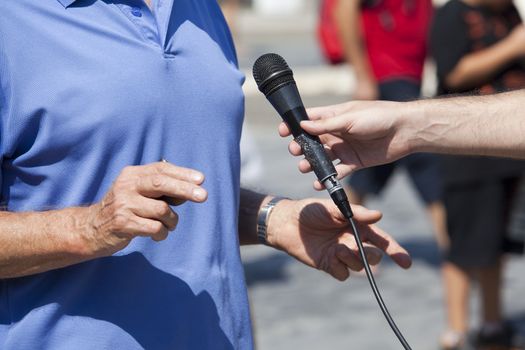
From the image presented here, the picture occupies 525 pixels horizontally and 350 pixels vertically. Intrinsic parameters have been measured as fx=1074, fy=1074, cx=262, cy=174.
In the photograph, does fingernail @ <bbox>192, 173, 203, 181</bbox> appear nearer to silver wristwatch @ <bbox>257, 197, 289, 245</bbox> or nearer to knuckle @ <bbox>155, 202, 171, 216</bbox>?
knuckle @ <bbox>155, 202, 171, 216</bbox>

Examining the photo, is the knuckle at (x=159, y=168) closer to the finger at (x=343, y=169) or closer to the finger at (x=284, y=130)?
the finger at (x=284, y=130)

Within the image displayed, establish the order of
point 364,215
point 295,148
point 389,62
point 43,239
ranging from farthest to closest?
point 389,62 < point 364,215 < point 295,148 < point 43,239

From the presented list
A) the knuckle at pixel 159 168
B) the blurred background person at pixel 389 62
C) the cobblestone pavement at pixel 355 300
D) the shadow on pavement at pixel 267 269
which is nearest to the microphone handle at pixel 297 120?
the knuckle at pixel 159 168

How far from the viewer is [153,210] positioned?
6.17ft

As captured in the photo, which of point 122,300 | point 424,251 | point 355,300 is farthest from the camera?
point 424,251

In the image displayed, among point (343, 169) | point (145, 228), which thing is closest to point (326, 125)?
point (343, 169)

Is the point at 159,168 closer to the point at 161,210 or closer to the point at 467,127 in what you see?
the point at 161,210

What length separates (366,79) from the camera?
248 inches

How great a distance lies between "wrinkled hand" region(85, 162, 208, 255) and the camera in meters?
1.88

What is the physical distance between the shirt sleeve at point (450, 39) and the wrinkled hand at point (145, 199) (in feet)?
11.1

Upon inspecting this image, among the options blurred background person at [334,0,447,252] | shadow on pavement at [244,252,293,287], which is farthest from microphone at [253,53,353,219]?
shadow on pavement at [244,252,293,287]

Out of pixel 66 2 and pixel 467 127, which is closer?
pixel 66 2

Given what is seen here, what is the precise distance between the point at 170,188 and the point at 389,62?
4718 mm

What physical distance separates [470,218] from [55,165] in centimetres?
344
